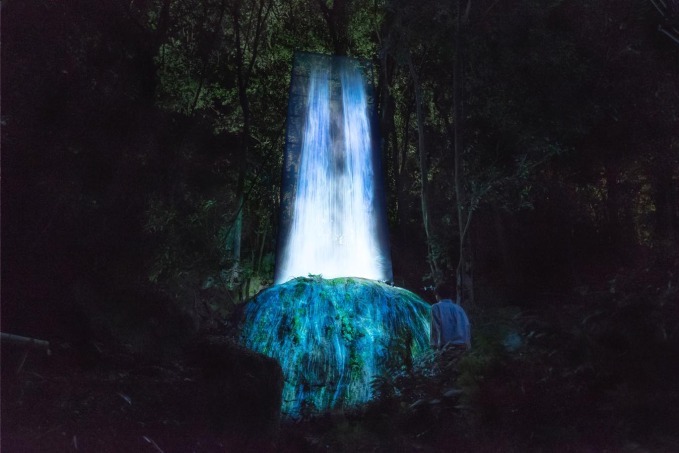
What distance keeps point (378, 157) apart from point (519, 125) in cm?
520

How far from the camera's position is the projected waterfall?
12.1 metres

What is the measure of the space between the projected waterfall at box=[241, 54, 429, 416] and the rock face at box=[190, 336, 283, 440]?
106 inches

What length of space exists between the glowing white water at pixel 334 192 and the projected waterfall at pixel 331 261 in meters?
0.03

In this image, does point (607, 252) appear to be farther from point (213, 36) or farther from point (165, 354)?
point (165, 354)

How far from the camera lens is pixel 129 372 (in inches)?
273

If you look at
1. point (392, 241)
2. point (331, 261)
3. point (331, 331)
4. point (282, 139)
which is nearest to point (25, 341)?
point (331, 331)

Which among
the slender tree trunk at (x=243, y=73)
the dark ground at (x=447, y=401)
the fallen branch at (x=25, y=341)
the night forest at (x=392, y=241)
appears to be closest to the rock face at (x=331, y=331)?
the night forest at (x=392, y=241)

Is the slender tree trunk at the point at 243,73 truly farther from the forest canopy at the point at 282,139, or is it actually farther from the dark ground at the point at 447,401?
the dark ground at the point at 447,401

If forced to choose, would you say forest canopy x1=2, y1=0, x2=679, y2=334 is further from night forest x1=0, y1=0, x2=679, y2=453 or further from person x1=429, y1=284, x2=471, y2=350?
person x1=429, y1=284, x2=471, y2=350

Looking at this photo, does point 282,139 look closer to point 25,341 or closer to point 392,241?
point 392,241

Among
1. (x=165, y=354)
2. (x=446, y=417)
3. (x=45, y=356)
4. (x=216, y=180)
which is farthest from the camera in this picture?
(x=216, y=180)

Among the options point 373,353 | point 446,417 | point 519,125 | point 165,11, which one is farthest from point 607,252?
point 446,417

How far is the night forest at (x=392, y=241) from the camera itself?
5.61 metres

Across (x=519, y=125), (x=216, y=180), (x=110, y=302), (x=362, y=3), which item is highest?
(x=362, y=3)
